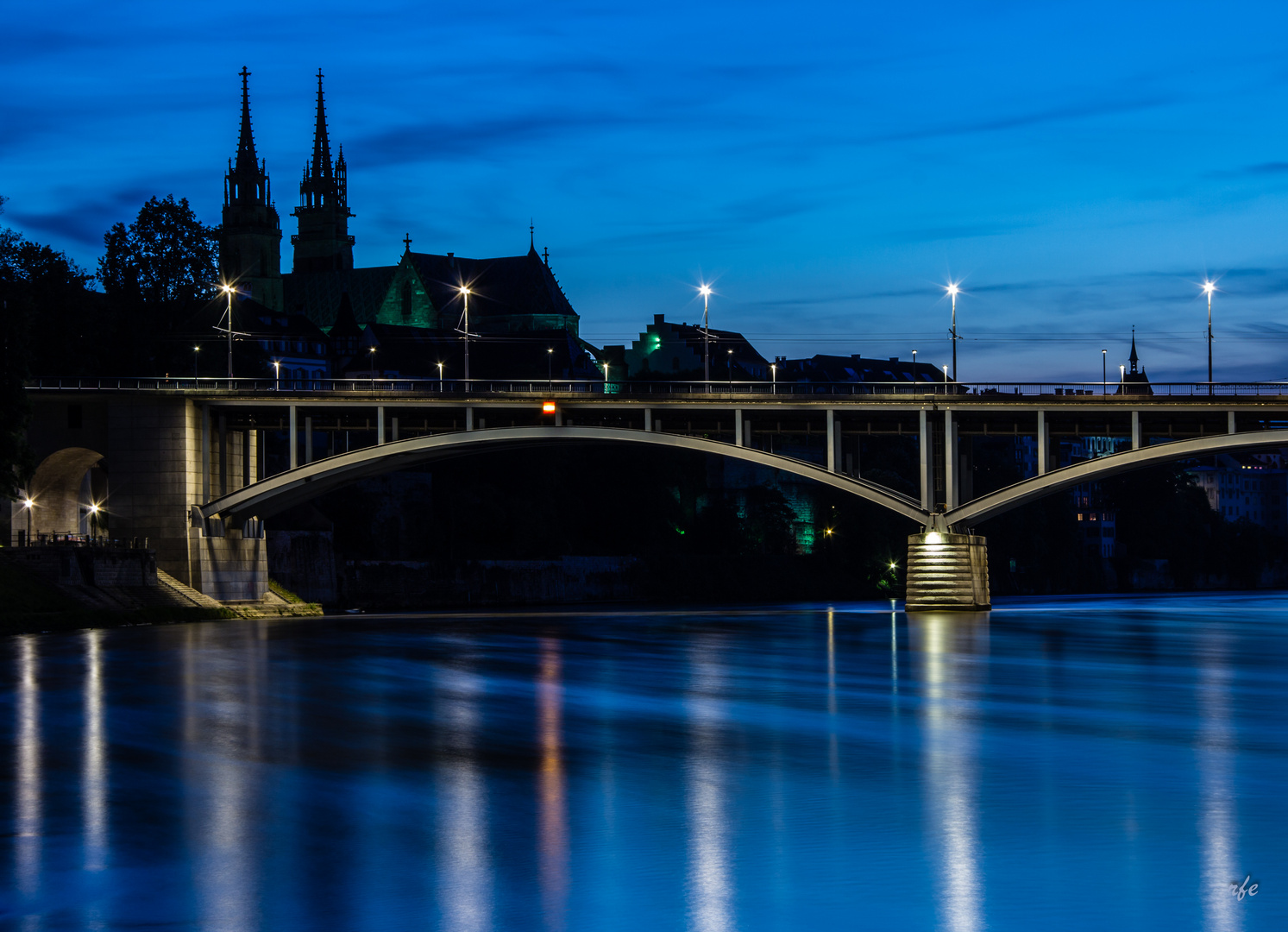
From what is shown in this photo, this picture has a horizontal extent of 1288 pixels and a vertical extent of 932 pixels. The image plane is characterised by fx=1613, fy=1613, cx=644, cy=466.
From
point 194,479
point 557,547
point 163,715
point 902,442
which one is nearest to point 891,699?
point 163,715

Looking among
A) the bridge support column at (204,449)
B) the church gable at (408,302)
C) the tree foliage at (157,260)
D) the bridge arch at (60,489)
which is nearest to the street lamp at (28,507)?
the bridge arch at (60,489)

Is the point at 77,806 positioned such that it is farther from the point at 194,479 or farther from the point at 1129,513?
the point at 1129,513

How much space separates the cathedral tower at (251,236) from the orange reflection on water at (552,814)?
143612 millimetres

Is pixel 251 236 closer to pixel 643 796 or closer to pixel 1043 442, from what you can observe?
pixel 1043 442

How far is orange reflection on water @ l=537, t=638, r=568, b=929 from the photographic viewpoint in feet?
47.6

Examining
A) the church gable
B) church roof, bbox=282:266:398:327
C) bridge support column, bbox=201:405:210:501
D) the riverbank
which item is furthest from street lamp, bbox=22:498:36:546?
church roof, bbox=282:266:398:327

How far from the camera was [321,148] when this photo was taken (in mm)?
188500

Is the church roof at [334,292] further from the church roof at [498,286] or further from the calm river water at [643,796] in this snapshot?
the calm river water at [643,796]

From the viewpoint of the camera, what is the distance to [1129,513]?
155125 mm

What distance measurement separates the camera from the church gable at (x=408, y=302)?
526 feet

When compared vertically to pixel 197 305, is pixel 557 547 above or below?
below

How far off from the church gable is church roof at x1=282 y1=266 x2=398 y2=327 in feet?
21.4

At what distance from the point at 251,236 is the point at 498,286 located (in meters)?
27.3

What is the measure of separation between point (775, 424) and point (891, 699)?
3838cm
